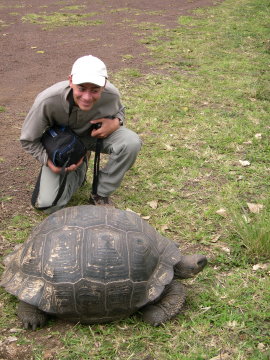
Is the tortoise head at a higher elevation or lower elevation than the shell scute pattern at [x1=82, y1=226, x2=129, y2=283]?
lower

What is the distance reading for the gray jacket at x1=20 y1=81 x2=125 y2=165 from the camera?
13.4 feet

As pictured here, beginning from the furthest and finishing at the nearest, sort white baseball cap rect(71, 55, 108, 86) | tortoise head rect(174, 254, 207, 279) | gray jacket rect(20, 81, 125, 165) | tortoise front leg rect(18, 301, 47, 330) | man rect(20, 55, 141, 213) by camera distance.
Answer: gray jacket rect(20, 81, 125, 165) < man rect(20, 55, 141, 213) < white baseball cap rect(71, 55, 108, 86) < tortoise head rect(174, 254, 207, 279) < tortoise front leg rect(18, 301, 47, 330)

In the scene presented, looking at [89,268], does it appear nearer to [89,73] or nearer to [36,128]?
[89,73]

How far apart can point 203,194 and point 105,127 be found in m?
1.16

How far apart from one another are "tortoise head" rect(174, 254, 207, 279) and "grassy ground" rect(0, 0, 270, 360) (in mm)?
236

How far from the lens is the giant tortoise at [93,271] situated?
2.94m

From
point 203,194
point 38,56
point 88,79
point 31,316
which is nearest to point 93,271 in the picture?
point 31,316

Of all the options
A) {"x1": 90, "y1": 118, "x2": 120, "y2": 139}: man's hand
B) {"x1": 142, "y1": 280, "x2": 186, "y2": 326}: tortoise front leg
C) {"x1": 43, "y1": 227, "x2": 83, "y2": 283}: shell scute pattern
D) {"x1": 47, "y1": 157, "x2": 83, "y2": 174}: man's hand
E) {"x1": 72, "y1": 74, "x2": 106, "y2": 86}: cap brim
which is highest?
{"x1": 72, "y1": 74, "x2": 106, "y2": 86}: cap brim

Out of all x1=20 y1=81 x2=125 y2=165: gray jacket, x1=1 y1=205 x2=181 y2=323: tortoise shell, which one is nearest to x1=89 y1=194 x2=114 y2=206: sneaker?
x1=20 y1=81 x2=125 y2=165: gray jacket

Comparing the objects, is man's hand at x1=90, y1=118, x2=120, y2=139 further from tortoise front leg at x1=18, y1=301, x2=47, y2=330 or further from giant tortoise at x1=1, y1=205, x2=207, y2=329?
tortoise front leg at x1=18, y1=301, x2=47, y2=330

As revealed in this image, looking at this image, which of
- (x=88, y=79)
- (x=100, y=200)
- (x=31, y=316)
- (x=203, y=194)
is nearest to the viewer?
(x=31, y=316)

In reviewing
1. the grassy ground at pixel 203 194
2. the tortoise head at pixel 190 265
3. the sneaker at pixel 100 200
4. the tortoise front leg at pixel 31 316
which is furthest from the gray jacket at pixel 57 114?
the tortoise head at pixel 190 265

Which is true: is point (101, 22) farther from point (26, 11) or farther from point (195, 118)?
point (195, 118)

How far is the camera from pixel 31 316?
308 centimetres
